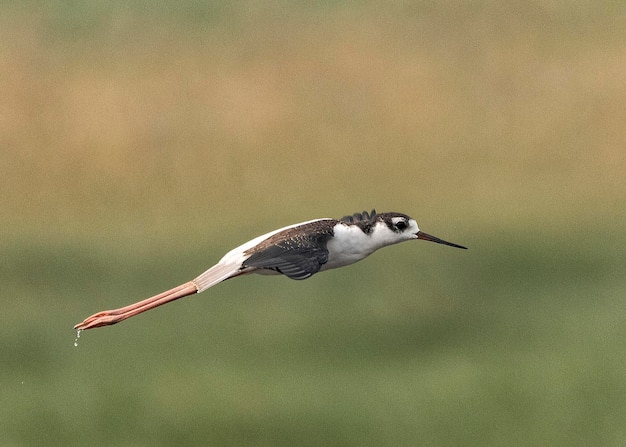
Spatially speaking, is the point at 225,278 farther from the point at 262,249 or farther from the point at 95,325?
the point at 95,325

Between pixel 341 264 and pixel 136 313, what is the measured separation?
171 centimetres

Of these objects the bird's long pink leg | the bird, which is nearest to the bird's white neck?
the bird

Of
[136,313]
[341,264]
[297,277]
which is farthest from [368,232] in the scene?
[136,313]

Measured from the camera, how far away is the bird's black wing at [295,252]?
32.9 ft

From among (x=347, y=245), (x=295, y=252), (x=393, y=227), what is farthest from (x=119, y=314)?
(x=393, y=227)

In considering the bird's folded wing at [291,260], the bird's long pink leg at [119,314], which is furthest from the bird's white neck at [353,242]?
the bird's long pink leg at [119,314]

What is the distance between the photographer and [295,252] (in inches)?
402

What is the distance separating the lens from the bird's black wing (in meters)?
10.0

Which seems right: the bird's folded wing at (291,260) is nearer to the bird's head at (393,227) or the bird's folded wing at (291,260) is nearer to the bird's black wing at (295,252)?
the bird's black wing at (295,252)

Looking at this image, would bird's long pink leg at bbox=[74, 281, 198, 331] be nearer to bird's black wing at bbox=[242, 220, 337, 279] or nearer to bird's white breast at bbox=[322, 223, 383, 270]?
bird's black wing at bbox=[242, 220, 337, 279]

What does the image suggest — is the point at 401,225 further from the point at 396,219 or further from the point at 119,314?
the point at 119,314

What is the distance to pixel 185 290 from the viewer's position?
10.8m

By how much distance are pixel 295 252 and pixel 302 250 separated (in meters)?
0.07

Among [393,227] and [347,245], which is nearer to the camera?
[347,245]
